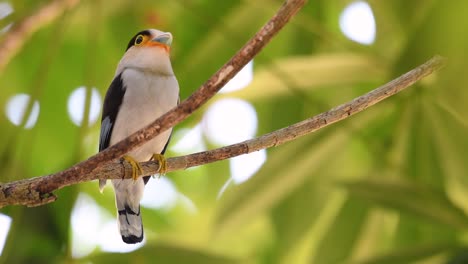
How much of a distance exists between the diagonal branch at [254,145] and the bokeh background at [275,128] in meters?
0.68

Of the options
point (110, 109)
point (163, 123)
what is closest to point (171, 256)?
point (110, 109)

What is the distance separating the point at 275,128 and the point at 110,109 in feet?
3.40

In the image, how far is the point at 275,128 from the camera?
9.76 feet

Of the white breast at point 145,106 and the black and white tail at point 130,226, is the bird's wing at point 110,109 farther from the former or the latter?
the black and white tail at point 130,226

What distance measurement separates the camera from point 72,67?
10.2ft

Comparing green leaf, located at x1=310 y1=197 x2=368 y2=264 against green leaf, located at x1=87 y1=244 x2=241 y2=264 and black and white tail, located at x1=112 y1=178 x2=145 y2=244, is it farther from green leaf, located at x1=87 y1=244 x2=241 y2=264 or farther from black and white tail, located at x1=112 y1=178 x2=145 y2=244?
black and white tail, located at x1=112 y1=178 x2=145 y2=244

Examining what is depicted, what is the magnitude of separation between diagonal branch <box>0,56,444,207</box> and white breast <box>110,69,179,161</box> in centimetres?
35

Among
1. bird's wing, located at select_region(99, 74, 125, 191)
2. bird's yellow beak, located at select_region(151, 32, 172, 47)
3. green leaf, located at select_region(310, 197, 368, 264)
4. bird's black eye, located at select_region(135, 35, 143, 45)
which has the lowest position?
green leaf, located at select_region(310, 197, 368, 264)

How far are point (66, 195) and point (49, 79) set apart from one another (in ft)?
3.06

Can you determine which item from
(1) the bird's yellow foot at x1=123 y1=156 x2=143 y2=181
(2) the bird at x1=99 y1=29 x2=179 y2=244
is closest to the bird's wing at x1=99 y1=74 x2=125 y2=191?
(2) the bird at x1=99 y1=29 x2=179 y2=244

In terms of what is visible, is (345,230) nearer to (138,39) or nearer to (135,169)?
(138,39)

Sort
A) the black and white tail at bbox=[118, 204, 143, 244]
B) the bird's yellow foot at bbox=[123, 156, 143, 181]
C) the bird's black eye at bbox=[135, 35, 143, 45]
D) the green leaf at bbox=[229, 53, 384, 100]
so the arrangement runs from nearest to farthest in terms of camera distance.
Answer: the bird's yellow foot at bbox=[123, 156, 143, 181] < the black and white tail at bbox=[118, 204, 143, 244] < the bird's black eye at bbox=[135, 35, 143, 45] < the green leaf at bbox=[229, 53, 384, 100]

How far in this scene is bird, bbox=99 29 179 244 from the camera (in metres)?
1.82

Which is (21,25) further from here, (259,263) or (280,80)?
(259,263)
